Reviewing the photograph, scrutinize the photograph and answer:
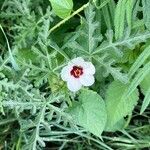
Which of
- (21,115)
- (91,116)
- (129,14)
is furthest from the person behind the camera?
(21,115)

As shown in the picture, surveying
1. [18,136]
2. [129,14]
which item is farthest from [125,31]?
[18,136]

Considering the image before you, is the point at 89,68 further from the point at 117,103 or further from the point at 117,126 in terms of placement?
the point at 117,126

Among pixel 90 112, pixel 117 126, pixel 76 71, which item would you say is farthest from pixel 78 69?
pixel 117 126

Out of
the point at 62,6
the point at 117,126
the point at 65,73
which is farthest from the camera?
the point at 117,126

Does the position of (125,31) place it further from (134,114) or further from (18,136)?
(18,136)

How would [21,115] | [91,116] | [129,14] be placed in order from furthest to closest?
[21,115], [91,116], [129,14]

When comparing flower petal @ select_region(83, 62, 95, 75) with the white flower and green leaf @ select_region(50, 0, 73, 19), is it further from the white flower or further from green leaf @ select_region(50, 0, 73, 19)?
green leaf @ select_region(50, 0, 73, 19)

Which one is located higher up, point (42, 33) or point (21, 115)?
point (42, 33)
